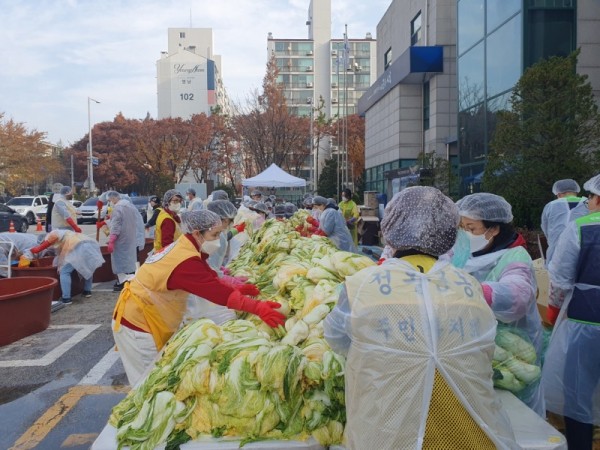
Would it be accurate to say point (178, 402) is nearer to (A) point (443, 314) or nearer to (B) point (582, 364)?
(A) point (443, 314)

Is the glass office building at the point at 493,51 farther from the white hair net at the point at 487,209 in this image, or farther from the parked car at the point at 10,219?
the parked car at the point at 10,219

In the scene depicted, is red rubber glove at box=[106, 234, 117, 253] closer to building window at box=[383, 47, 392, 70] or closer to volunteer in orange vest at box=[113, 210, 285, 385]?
volunteer in orange vest at box=[113, 210, 285, 385]

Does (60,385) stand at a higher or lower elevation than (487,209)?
lower

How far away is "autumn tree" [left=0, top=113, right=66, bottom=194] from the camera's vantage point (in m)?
41.3

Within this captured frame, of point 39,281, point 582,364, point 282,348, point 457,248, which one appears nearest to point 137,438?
point 282,348

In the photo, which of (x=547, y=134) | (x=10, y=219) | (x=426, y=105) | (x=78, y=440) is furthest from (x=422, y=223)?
(x=10, y=219)

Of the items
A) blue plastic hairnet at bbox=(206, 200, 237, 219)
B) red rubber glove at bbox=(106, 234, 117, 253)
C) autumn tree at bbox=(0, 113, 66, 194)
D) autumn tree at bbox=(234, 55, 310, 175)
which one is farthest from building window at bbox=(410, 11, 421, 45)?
autumn tree at bbox=(0, 113, 66, 194)

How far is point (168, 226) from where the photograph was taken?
26.8 ft

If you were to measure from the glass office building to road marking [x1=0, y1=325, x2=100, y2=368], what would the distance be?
10.8 meters

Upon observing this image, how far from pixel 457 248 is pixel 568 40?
12.7 meters

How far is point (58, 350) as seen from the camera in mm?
6559

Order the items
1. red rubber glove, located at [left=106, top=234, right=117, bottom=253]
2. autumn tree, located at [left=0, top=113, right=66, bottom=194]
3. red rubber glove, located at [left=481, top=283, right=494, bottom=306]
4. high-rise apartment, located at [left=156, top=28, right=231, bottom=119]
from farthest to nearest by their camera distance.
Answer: high-rise apartment, located at [left=156, top=28, right=231, bottom=119] < autumn tree, located at [left=0, top=113, right=66, bottom=194] < red rubber glove, located at [left=106, top=234, right=117, bottom=253] < red rubber glove, located at [left=481, top=283, right=494, bottom=306]

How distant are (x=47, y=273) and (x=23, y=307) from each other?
7.71 ft

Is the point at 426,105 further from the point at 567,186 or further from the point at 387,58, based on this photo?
the point at 567,186
